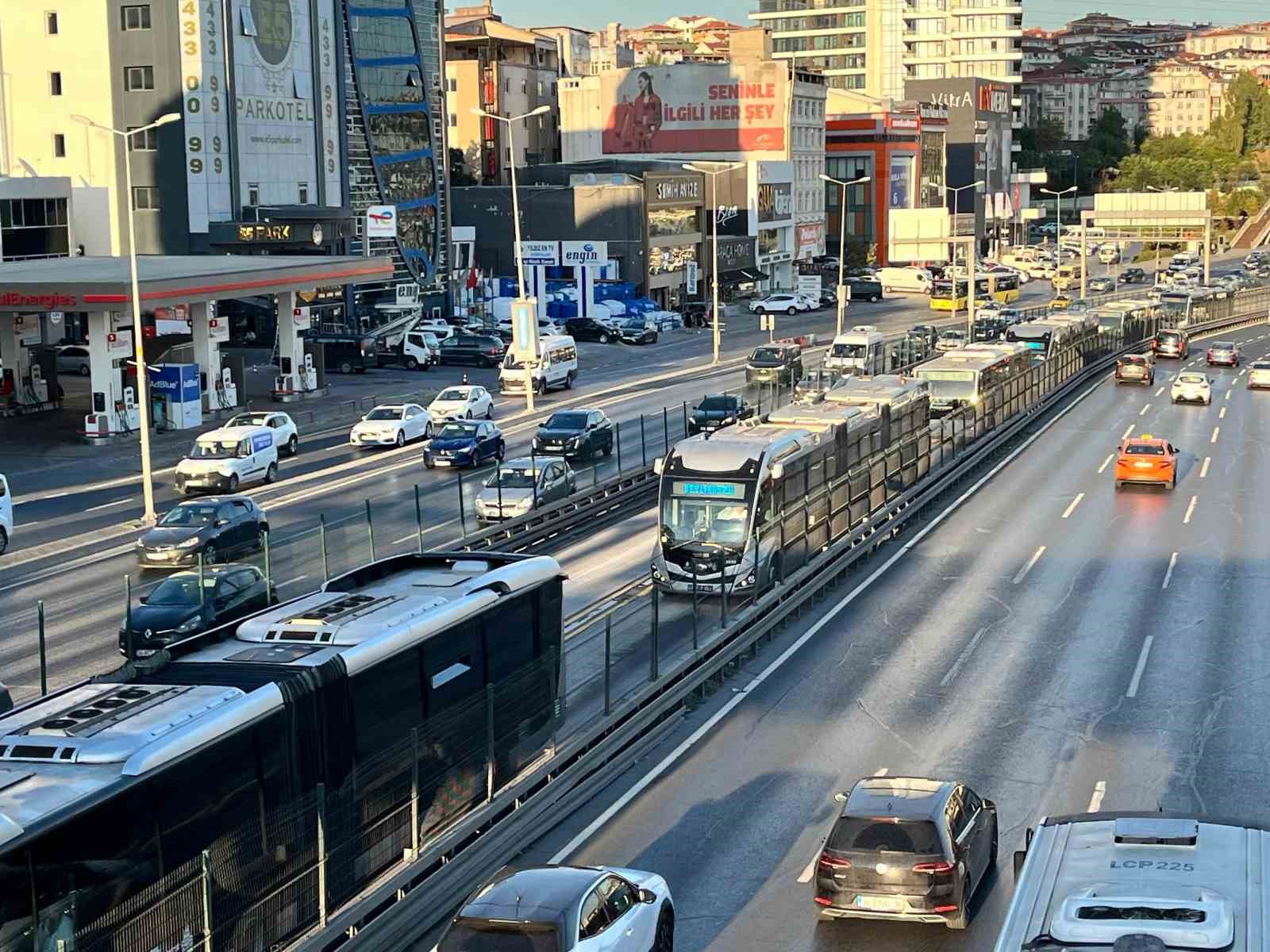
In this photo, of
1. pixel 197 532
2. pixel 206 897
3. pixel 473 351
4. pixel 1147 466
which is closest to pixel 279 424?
pixel 197 532

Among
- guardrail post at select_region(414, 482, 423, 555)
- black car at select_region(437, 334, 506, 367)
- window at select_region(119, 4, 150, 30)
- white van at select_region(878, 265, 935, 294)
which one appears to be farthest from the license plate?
white van at select_region(878, 265, 935, 294)

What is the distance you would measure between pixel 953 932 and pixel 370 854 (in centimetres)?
553

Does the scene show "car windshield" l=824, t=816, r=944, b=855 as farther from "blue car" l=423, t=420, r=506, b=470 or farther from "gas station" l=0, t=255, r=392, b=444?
"gas station" l=0, t=255, r=392, b=444

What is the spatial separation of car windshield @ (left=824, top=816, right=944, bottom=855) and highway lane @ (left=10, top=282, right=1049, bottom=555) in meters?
26.9

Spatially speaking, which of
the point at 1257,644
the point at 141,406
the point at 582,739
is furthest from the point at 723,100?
the point at 582,739

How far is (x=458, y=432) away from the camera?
48.7 metres

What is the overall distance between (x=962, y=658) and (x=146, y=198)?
59764mm

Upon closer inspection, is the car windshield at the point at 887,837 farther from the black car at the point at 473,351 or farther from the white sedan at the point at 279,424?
the black car at the point at 473,351

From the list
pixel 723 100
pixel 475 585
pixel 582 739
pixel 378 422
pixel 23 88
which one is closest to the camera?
pixel 475 585

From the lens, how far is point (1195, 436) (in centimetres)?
5712

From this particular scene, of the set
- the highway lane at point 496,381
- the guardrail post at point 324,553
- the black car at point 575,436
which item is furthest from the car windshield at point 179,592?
the black car at point 575,436

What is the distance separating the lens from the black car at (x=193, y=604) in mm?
28062

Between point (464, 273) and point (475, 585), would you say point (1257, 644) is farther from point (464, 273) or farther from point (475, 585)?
point (464, 273)

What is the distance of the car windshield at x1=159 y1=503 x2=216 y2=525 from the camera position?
1457 inches
